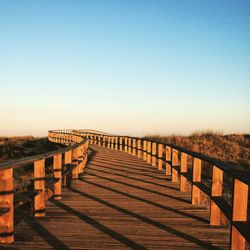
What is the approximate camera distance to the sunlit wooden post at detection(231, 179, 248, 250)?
411 centimetres

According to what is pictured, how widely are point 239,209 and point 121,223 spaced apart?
7.87 feet

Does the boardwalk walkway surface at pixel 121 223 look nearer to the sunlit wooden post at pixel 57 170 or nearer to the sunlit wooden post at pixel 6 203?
the sunlit wooden post at pixel 6 203

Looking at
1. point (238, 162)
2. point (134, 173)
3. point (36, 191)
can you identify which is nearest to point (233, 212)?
point (36, 191)

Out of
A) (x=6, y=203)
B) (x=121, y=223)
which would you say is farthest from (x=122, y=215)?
(x=6, y=203)

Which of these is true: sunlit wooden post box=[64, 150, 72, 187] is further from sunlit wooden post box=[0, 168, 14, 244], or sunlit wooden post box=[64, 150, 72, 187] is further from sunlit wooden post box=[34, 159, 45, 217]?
sunlit wooden post box=[0, 168, 14, 244]

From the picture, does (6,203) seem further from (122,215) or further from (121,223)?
(122,215)

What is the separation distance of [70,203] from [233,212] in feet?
13.6

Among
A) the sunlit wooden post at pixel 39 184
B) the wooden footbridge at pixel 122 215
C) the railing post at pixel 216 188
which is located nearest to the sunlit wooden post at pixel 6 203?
the wooden footbridge at pixel 122 215

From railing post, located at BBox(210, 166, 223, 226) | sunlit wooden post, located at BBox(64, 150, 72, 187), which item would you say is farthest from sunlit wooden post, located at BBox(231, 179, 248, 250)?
sunlit wooden post, located at BBox(64, 150, 72, 187)

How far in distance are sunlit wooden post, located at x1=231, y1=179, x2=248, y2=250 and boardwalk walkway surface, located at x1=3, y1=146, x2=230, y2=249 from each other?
0.62 m

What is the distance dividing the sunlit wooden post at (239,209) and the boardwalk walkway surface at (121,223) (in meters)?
0.62

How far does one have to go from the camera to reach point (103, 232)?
5316 mm

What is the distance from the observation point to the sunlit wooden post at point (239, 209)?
4.11 m

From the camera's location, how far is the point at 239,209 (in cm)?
414
